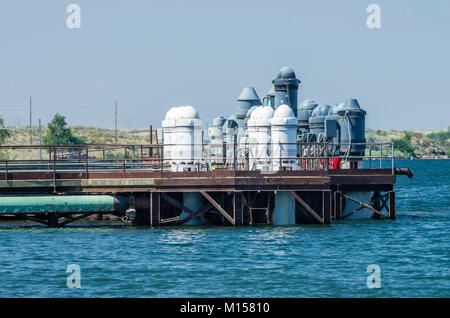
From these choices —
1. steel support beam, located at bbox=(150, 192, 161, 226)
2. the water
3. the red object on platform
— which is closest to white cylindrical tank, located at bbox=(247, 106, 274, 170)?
the water

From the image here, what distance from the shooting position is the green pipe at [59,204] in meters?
38.3

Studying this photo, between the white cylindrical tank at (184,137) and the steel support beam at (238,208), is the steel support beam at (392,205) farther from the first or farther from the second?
the white cylindrical tank at (184,137)

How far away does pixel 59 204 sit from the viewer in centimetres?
3853

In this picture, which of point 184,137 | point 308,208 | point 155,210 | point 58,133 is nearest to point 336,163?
point 308,208

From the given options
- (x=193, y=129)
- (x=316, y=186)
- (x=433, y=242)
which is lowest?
(x=433, y=242)

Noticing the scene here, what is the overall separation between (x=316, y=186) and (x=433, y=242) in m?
5.46

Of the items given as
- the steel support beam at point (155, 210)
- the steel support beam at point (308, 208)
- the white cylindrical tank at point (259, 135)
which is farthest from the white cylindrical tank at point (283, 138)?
the steel support beam at point (155, 210)

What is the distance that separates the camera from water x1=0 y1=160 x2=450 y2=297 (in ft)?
91.8

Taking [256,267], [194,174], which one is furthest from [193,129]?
[256,267]

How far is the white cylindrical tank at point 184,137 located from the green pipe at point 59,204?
12.3 feet

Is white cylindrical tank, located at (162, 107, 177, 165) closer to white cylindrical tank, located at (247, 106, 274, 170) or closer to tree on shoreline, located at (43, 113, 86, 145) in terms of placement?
white cylindrical tank, located at (247, 106, 274, 170)

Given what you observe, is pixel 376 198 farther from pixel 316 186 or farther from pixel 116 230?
pixel 116 230

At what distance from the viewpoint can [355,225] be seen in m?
42.7

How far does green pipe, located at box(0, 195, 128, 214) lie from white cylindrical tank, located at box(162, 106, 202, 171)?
3751mm
